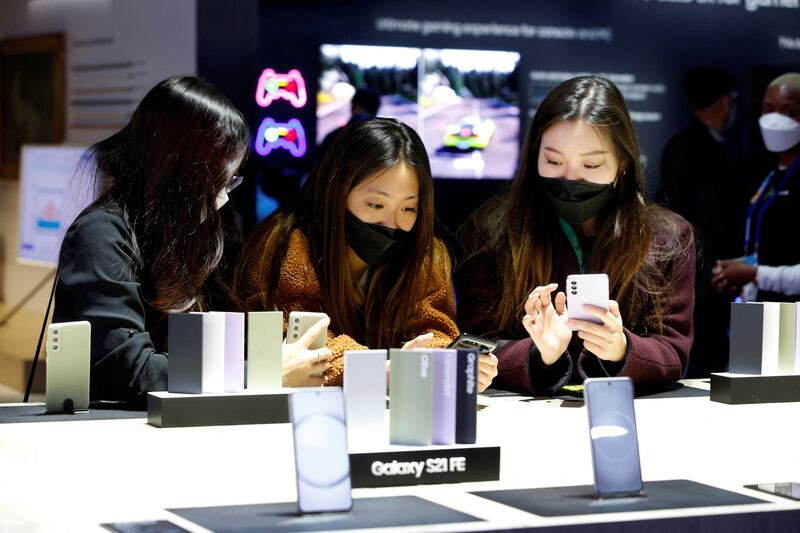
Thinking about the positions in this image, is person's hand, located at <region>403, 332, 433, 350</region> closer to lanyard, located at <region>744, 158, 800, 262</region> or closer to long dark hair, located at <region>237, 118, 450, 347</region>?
long dark hair, located at <region>237, 118, 450, 347</region>

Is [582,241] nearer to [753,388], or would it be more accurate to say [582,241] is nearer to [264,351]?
[753,388]

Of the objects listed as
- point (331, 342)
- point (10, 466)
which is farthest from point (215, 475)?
point (331, 342)

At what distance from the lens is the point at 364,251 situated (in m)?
3.46

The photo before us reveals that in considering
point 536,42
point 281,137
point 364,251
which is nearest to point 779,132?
point 536,42

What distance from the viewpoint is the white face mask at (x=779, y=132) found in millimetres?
6598

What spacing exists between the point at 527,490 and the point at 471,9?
15.1ft

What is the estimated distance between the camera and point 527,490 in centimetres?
209

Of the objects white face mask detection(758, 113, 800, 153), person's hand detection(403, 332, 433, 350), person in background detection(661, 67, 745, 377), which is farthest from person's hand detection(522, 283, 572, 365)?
white face mask detection(758, 113, 800, 153)

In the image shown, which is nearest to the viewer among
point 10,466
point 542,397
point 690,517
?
point 690,517

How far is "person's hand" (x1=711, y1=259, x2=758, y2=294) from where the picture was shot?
251 inches

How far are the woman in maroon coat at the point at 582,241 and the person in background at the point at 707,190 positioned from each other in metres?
2.95

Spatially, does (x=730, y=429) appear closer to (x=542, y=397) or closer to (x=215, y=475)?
(x=542, y=397)

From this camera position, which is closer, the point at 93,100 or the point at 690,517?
the point at 690,517

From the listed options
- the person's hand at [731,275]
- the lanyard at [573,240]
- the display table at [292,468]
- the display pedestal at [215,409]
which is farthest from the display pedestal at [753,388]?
the person's hand at [731,275]
